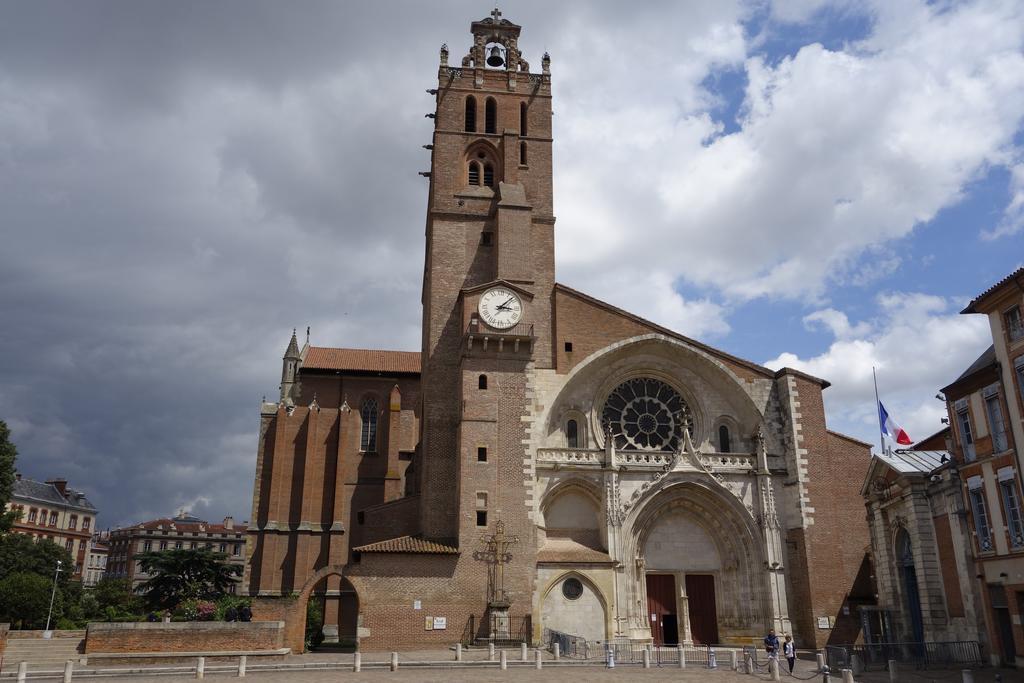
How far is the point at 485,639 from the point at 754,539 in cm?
1238

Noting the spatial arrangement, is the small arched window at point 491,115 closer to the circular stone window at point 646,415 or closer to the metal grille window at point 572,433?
the circular stone window at point 646,415

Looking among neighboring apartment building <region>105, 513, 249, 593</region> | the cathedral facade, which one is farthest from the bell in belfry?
neighboring apartment building <region>105, 513, 249, 593</region>

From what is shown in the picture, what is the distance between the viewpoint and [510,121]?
40.2m

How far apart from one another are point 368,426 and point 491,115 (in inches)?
809

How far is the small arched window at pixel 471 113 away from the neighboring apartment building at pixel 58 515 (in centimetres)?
6422

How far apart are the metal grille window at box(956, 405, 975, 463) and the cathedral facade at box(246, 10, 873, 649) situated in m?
8.29

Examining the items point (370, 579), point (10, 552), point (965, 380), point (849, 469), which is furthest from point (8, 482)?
point (965, 380)

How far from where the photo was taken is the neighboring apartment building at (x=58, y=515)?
7862 cm

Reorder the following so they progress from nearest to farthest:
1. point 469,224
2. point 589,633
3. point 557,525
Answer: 1. point 589,633
2. point 557,525
3. point 469,224

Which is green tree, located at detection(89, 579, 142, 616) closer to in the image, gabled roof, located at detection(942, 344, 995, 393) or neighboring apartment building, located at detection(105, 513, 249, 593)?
neighboring apartment building, located at detection(105, 513, 249, 593)

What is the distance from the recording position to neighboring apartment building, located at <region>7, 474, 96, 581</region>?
78625mm

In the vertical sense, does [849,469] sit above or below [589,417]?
below

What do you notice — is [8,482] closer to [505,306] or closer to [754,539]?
[505,306]

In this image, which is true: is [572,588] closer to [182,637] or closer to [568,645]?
[568,645]
